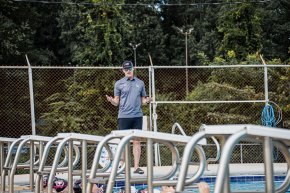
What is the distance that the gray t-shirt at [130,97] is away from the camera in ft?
25.3

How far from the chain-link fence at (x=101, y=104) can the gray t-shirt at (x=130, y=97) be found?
3.40m

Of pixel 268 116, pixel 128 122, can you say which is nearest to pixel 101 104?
pixel 268 116

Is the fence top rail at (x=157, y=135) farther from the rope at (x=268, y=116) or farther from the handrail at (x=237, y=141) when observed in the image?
the rope at (x=268, y=116)

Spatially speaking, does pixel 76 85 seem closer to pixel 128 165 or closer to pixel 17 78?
pixel 17 78

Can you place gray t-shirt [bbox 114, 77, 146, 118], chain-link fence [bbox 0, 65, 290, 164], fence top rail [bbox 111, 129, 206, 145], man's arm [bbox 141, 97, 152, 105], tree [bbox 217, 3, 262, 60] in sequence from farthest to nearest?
tree [bbox 217, 3, 262, 60], chain-link fence [bbox 0, 65, 290, 164], gray t-shirt [bbox 114, 77, 146, 118], man's arm [bbox 141, 97, 152, 105], fence top rail [bbox 111, 129, 206, 145]

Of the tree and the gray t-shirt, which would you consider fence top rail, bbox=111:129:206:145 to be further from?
the tree

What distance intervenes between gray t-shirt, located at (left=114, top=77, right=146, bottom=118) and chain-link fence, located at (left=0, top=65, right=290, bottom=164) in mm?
3404

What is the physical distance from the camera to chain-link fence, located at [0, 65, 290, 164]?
1148cm

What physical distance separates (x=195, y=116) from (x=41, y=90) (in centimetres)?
331

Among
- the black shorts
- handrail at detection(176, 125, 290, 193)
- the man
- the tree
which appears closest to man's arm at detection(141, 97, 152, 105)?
the man

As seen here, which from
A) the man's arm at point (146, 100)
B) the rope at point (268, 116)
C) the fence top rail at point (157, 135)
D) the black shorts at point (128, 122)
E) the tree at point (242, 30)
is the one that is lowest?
the rope at point (268, 116)

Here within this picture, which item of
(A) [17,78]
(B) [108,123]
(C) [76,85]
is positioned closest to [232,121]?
(B) [108,123]

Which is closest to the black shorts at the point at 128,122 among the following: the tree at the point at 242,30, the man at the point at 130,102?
the man at the point at 130,102

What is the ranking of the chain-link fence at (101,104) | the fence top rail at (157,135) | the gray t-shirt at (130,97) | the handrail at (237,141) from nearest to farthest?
the handrail at (237,141) < the fence top rail at (157,135) < the gray t-shirt at (130,97) < the chain-link fence at (101,104)
